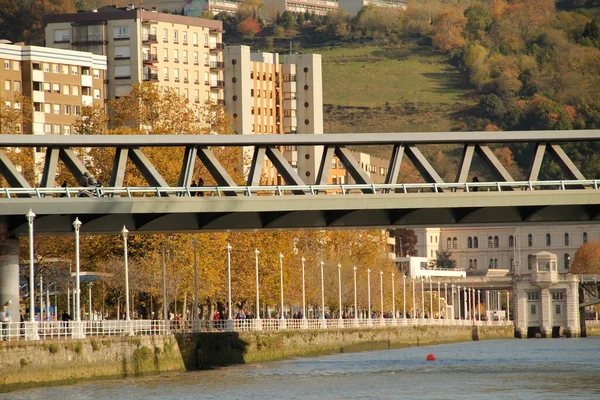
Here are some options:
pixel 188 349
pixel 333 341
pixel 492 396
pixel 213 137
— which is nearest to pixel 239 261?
pixel 333 341

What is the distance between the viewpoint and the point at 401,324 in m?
147

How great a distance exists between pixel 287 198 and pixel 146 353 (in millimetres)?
10383

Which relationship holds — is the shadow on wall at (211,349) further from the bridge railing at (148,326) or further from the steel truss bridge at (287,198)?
the steel truss bridge at (287,198)

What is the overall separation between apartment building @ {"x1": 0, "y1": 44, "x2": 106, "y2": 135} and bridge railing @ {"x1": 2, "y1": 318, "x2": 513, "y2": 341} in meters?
48.9

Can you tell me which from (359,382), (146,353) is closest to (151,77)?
(146,353)

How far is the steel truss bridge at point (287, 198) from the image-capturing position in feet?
232

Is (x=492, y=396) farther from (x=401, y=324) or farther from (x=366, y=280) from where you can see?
(x=366, y=280)

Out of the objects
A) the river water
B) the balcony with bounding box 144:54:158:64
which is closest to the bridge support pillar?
the river water

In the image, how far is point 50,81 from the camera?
171375 mm

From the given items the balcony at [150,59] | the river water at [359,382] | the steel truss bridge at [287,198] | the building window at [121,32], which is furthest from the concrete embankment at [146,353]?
the balcony at [150,59]

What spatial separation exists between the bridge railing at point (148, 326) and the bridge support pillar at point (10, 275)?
1.43 metres

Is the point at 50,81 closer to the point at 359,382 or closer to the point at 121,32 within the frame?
the point at 121,32

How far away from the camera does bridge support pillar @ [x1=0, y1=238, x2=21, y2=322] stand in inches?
2896

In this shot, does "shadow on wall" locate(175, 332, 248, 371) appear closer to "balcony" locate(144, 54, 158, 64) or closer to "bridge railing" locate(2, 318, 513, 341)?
"bridge railing" locate(2, 318, 513, 341)
